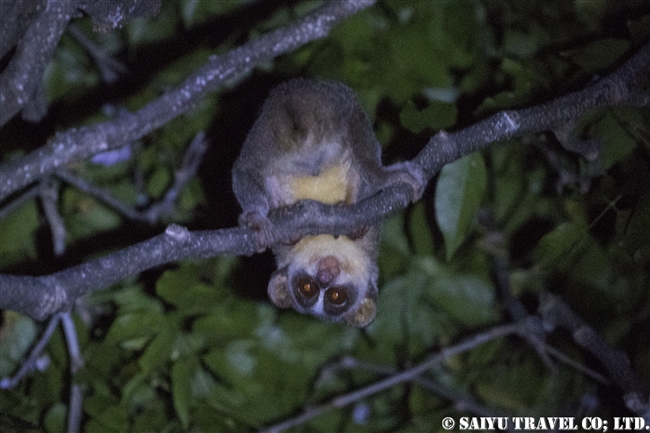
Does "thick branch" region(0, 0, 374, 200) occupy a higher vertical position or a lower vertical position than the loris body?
higher

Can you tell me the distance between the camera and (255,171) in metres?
3.67

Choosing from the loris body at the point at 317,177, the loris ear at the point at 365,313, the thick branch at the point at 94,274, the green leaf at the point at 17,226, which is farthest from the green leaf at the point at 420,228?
the green leaf at the point at 17,226

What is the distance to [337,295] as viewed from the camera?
397cm

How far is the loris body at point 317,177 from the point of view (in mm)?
3453

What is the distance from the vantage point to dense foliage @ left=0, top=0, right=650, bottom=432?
422 cm

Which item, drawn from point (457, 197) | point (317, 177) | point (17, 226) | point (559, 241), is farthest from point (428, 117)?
point (17, 226)

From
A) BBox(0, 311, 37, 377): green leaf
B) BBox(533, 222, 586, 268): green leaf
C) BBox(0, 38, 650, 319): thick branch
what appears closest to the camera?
BBox(0, 38, 650, 319): thick branch

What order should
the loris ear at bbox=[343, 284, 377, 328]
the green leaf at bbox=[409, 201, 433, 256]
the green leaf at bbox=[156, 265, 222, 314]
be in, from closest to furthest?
the green leaf at bbox=[156, 265, 222, 314], the loris ear at bbox=[343, 284, 377, 328], the green leaf at bbox=[409, 201, 433, 256]

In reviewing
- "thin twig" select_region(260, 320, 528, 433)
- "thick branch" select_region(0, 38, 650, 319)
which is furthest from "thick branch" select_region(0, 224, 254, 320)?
"thin twig" select_region(260, 320, 528, 433)

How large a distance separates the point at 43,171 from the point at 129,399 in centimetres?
272

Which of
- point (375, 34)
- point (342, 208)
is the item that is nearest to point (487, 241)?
point (375, 34)

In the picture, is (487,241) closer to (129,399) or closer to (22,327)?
(129,399)

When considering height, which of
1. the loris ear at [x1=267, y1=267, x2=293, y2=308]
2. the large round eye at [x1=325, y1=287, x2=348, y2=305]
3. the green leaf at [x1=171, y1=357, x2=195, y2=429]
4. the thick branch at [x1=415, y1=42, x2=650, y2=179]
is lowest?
the green leaf at [x1=171, y1=357, x2=195, y2=429]

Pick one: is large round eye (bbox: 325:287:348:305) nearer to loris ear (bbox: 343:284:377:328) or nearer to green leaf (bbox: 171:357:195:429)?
loris ear (bbox: 343:284:377:328)
